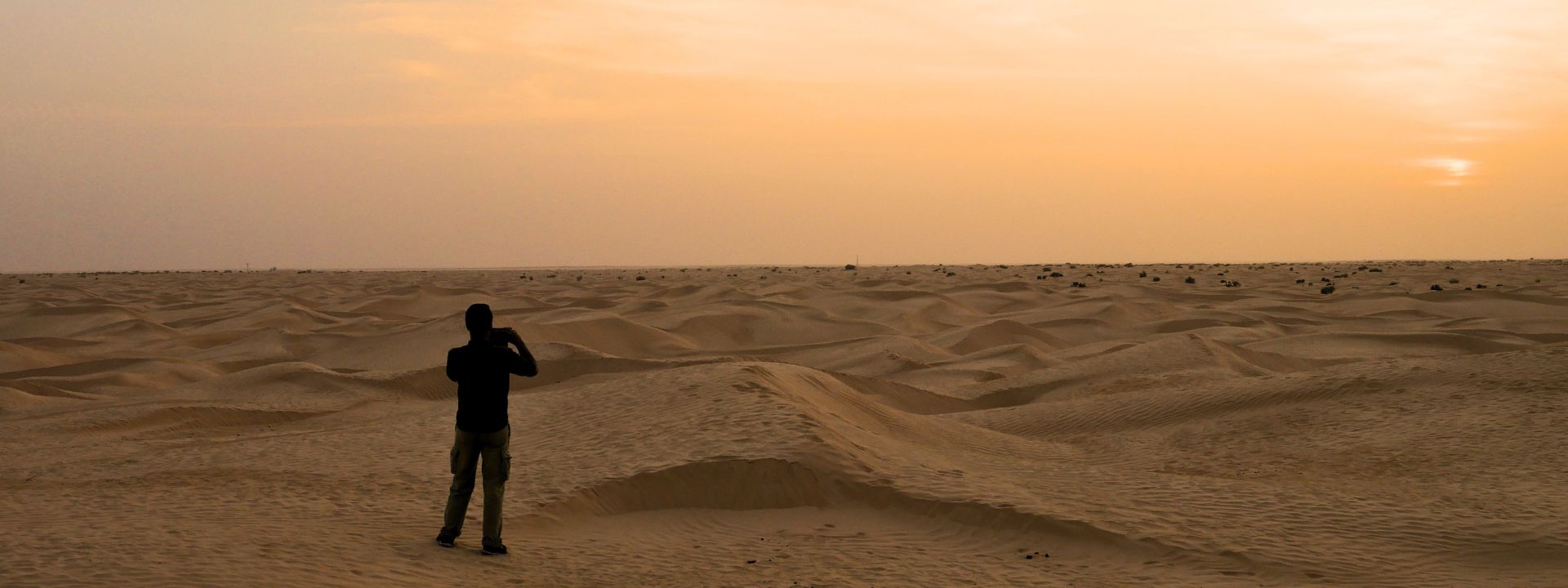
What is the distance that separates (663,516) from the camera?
7242 mm

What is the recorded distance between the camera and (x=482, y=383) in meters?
5.62

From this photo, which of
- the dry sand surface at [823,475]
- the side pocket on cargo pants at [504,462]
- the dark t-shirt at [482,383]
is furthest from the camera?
the dry sand surface at [823,475]

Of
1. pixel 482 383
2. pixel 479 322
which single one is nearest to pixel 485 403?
pixel 482 383

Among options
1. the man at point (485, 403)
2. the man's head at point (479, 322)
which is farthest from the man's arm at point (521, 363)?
the man's head at point (479, 322)

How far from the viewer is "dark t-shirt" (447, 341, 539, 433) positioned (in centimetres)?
562

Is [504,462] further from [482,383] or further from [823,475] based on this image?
[823,475]

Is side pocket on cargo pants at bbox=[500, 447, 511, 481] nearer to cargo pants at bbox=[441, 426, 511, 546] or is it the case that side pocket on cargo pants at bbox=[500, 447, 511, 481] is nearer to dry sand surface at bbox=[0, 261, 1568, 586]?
cargo pants at bbox=[441, 426, 511, 546]

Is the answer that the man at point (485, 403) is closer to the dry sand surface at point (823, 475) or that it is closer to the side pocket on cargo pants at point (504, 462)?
the side pocket on cargo pants at point (504, 462)

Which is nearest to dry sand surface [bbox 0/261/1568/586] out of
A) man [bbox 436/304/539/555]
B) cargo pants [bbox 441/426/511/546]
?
cargo pants [bbox 441/426/511/546]

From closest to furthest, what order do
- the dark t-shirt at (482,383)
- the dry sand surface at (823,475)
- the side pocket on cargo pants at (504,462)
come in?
1. the dark t-shirt at (482,383)
2. the side pocket on cargo pants at (504,462)
3. the dry sand surface at (823,475)

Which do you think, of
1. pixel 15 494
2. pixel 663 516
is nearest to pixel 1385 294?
pixel 663 516

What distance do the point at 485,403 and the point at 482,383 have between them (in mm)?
93

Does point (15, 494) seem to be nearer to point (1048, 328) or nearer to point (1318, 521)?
point (1318, 521)

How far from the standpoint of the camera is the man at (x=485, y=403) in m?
5.63
